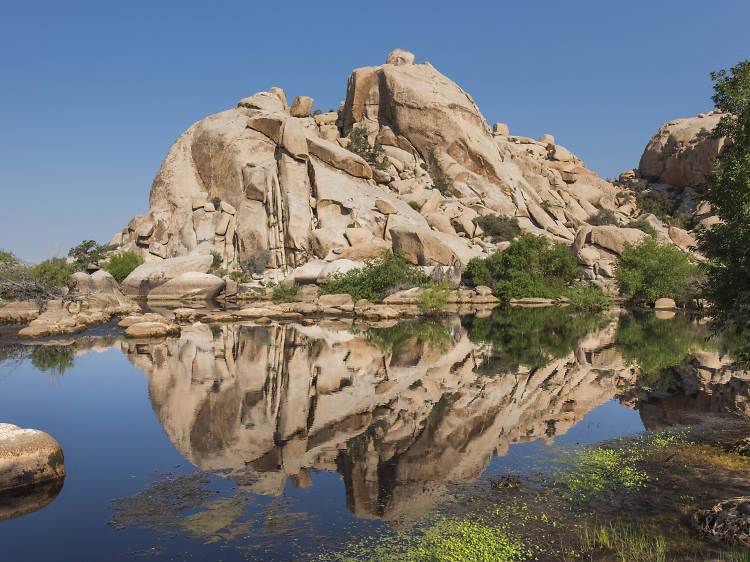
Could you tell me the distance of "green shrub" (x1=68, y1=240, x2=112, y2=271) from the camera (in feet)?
177

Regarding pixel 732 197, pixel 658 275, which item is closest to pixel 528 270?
pixel 658 275

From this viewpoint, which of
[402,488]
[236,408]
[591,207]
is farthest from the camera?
[591,207]

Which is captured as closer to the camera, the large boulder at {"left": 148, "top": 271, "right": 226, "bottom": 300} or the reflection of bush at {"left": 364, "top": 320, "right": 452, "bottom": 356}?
the reflection of bush at {"left": 364, "top": 320, "right": 452, "bottom": 356}

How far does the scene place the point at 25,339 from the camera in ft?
70.4

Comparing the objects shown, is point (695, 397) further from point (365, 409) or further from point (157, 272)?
point (157, 272)

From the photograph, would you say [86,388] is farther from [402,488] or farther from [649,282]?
[649,282]

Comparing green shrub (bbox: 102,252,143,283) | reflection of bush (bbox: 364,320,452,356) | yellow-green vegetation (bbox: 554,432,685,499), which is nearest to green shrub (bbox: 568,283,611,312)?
reflection of bush (bbox: 364,320,452,356)

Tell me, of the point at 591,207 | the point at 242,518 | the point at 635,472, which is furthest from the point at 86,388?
the point at 591,207

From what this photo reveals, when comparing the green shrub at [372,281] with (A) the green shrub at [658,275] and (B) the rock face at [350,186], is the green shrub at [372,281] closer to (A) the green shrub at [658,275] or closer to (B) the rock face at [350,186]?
(B) the rock face at [350,186]

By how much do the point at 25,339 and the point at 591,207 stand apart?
69.0m

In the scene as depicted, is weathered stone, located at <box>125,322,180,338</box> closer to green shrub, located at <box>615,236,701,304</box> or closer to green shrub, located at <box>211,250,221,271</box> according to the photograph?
green shrub, located at <box>211,250,221,271</box>

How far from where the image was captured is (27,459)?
271 inches

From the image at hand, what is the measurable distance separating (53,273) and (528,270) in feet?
113

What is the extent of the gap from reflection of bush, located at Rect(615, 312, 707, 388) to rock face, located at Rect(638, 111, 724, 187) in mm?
48280
